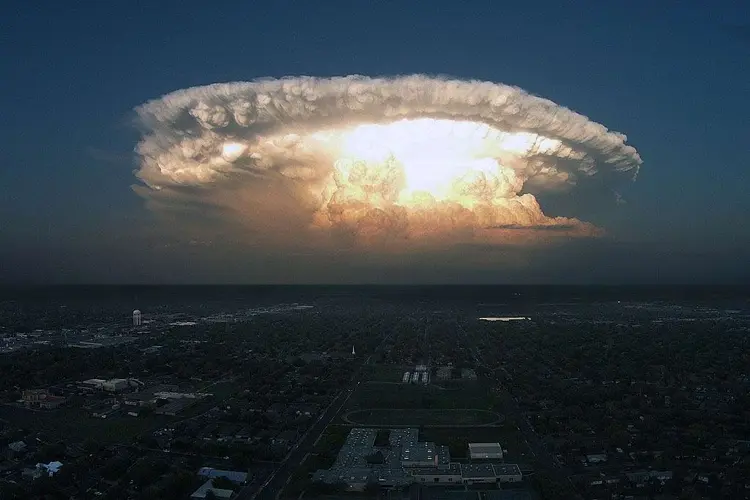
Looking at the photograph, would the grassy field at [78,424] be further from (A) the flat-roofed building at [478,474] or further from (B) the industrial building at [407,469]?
(A) the flat-roofed building at [478,474]

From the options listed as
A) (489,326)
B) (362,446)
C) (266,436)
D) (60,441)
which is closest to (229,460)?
(266,436)

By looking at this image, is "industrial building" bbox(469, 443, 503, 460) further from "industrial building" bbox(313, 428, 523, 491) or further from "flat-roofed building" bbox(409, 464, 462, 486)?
"flat-roofed building" bbox(409, 464, 462, 486)

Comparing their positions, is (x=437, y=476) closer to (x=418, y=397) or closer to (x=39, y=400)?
(x=418, y=397)

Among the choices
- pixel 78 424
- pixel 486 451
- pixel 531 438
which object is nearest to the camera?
pixel 486 451

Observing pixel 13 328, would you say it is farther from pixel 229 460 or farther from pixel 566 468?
pixel 566 468

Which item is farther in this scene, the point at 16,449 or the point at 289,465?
the point at 16,449

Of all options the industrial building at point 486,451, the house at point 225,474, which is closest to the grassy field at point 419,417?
the industrial building at point 486,451

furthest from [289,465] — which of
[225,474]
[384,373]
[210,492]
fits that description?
[384,373]
